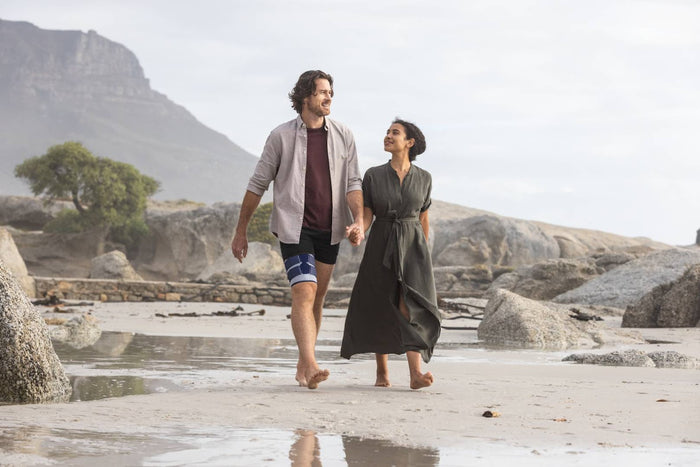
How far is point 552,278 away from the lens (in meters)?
21.8

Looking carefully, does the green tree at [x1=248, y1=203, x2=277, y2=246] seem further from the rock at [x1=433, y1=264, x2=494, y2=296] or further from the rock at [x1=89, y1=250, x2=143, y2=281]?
the rock at [x1=433, y1=264, x2=494, y2=296]

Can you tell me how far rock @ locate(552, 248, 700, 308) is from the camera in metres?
18.9

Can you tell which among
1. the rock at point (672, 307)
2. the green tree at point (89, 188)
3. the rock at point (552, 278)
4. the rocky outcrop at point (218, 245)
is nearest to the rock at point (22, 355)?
the rock at point (672, 307)

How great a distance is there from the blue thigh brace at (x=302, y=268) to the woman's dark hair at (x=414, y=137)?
3.67 ft

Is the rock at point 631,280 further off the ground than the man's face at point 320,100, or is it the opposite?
the man's face at point 320,100

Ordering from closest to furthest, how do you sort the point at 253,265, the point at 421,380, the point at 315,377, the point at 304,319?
1. the point at 315,377
2. the point at 421,380
3. the point at 304,319
4. the point at 253,265

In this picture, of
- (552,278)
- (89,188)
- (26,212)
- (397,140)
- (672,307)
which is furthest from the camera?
(26,212)

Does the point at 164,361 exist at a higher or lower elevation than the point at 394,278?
lower

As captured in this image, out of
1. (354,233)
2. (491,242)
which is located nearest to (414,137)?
(354,233)

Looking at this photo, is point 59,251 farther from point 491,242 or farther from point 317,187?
point 317,187

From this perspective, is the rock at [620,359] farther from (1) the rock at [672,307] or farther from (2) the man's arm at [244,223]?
(1) the rock at [672,307]

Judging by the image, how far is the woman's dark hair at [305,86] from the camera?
5922 millimetres

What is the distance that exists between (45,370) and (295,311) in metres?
1.56

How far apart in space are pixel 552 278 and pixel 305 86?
16880mm
